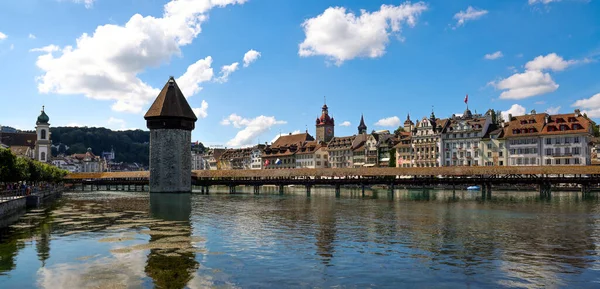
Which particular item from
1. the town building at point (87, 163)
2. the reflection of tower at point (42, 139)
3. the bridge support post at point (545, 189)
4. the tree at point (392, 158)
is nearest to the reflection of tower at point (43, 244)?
the bridge support post at point (545, 189)

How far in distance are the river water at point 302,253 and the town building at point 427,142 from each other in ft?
177

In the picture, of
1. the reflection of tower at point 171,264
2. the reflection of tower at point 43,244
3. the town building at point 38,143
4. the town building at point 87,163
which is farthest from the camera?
the town building at point 87,163

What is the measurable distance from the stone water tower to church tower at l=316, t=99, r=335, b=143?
5687 centimetres

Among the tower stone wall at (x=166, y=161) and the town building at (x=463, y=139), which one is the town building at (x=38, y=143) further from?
the town building at (x=463, y=139)

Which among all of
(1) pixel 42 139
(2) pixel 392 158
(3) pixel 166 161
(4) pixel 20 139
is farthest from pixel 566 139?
(4) pixel 20 139

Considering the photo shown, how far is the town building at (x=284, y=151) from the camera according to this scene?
10619 cm

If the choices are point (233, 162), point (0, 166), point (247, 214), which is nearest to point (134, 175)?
point (0, 166)

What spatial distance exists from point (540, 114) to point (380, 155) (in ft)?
96.6

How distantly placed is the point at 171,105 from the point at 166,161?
6579 millimetres

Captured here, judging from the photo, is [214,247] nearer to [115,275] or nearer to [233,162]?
[115,275]

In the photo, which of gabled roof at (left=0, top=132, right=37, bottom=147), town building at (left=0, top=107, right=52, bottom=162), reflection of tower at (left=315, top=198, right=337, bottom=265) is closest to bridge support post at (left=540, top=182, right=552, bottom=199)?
reflection of tower at (left=315, top=198, right=337, bottom=265)

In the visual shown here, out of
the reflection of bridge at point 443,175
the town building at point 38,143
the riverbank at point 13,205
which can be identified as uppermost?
the town building at point 38,143

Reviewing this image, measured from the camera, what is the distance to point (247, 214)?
2938cm

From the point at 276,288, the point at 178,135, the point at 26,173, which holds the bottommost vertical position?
the point at 276,288
